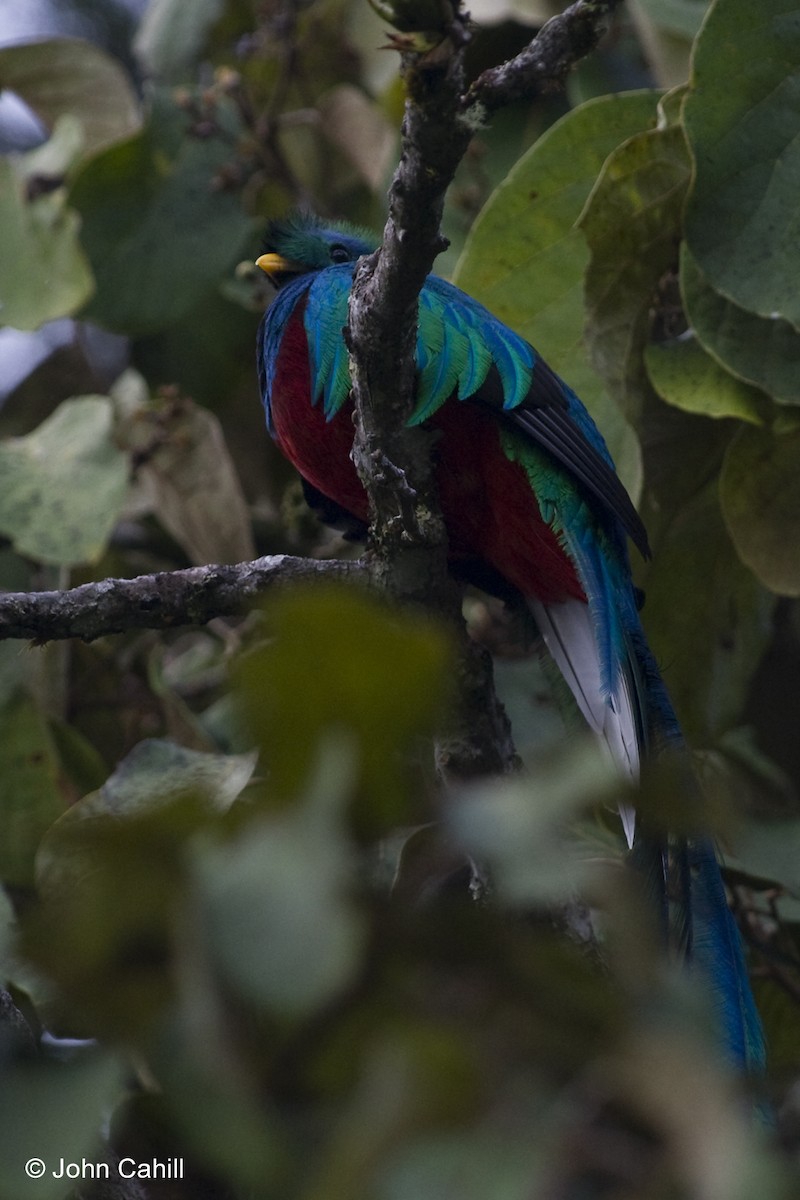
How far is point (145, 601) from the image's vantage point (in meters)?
1.90

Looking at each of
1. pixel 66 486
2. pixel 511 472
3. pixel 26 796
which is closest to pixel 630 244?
pixel 511 472

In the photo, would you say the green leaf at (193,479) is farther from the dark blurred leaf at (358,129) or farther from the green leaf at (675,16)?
the green leaf at (675,16)

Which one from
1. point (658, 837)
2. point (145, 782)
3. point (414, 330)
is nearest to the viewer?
point (414, 330)

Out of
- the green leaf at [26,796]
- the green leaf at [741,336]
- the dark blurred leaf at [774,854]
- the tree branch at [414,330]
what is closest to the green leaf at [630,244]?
the green leaf at [741,336]

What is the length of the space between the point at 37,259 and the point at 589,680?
1714mm

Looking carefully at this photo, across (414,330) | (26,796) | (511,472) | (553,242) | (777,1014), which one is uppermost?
(414,330)

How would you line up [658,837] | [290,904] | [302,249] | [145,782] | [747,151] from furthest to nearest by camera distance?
→ [302,249] → [747,151] → [145,782] → [658,837] → [290,904]

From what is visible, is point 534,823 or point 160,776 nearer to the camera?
point 534,823

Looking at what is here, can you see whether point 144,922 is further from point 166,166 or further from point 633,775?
point 166,166

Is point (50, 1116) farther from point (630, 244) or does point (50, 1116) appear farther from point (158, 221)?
point (158, 221)

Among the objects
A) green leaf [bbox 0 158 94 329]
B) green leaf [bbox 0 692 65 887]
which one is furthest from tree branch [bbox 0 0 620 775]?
green leaf [bbox 0 158 94 329]

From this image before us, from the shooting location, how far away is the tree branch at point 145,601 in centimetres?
185

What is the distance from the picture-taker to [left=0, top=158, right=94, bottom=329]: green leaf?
3.02 meters

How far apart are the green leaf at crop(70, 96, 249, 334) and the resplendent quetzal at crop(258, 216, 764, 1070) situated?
783 millimetres
